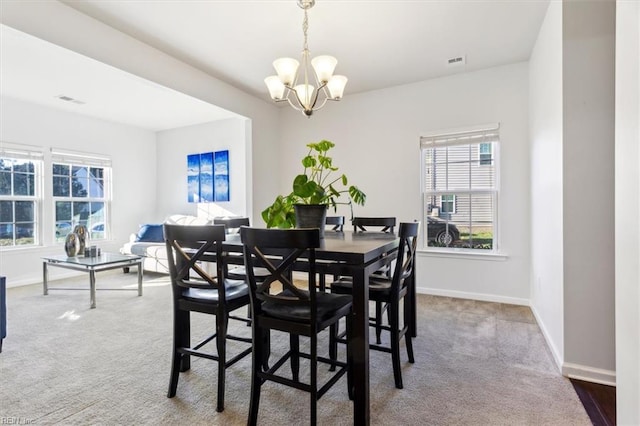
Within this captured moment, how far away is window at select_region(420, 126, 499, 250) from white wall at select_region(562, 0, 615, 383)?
5.74 ft

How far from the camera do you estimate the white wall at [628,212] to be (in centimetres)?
104

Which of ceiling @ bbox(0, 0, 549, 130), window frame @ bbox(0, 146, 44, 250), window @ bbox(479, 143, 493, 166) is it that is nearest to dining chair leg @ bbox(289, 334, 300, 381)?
ceiling @ bbox(0, 0, 549, 130)

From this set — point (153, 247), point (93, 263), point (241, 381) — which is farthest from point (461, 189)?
point (153, 247)

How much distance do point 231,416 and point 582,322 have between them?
225 cm

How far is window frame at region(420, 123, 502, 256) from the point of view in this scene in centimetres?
389

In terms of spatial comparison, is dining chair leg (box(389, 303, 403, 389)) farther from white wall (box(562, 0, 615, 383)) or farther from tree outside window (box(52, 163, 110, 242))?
tree outside window (box(52, 163, 110, 242))

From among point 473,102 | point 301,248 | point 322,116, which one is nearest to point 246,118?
point 322,116

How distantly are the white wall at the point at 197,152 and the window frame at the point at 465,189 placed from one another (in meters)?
2.88

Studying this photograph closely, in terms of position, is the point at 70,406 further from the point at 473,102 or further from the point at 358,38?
the point at 473,102

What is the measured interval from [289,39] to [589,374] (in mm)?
3536

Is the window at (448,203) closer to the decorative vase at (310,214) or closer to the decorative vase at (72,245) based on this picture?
the decorative vase at (310,214)

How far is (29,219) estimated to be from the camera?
5051 millimetres

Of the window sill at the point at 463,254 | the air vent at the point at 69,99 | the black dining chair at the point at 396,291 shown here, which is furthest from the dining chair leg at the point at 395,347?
the air vent at the point at 69,99

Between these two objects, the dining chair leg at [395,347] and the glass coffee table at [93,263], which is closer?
the dining chair leg at [395,347]
